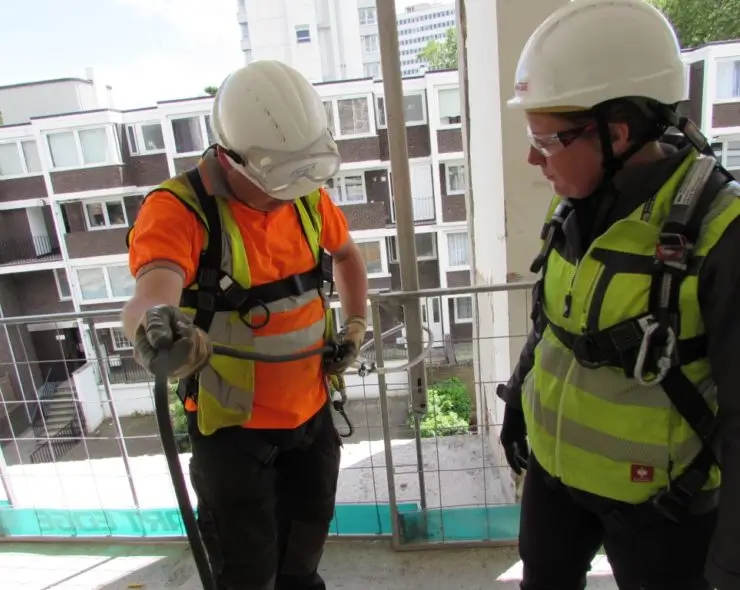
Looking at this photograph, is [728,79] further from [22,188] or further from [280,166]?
[22,188]

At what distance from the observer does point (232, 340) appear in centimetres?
108

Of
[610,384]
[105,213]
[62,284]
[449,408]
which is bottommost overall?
[449,408]

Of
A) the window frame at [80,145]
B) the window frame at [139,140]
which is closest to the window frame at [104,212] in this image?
the window frame at [80,145]

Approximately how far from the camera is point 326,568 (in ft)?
5.82

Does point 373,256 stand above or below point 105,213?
below

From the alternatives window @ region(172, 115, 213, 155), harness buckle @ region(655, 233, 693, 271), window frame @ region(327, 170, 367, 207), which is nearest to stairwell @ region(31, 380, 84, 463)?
window @ region(172, 115, 213, 155)

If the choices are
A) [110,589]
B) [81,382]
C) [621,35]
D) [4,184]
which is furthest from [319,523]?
[4,184]

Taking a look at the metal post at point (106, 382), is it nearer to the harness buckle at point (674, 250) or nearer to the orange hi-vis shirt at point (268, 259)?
the orange hi-vis shirt at point (268, 259)

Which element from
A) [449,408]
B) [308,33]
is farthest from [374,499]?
[308,33]

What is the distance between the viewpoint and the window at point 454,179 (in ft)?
8.05

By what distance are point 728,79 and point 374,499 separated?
1928mm

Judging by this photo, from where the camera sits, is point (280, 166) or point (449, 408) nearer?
point (280, 166)

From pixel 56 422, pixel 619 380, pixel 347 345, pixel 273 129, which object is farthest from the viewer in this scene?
pixel 56 422

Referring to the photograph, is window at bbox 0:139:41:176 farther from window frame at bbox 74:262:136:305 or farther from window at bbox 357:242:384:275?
window at bbox 357:242:384:275
